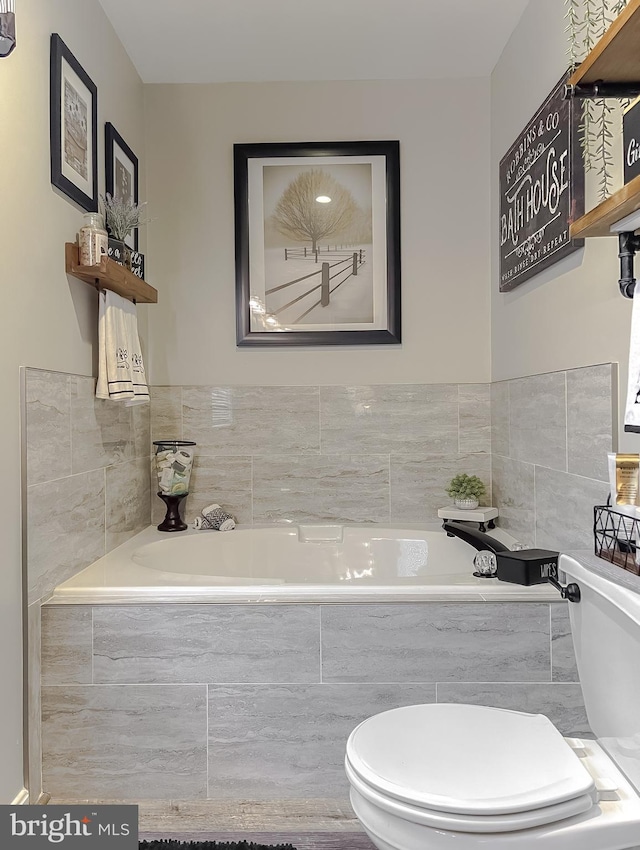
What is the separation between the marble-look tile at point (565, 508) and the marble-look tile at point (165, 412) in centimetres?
166

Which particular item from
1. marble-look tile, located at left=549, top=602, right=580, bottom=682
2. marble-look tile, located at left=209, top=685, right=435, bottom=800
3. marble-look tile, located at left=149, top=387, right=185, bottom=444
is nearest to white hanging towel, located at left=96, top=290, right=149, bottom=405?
marble-look tile, located at left=149, top=387, right=185, bottom=444

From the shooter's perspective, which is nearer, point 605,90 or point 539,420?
point 605,90

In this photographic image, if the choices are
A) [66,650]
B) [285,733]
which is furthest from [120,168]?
[285,733]

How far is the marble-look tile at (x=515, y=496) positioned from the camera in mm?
2555

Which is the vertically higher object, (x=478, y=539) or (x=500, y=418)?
(x=500, y=418)

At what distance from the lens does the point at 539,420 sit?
2.44 metres

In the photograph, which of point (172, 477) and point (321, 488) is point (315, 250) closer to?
point (321, 488)

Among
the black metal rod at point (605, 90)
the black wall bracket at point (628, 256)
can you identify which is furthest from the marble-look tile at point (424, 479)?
the black metal rod at point (605, 90)

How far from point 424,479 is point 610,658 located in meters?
1.87

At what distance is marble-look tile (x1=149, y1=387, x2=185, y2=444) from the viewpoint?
3.21 meters

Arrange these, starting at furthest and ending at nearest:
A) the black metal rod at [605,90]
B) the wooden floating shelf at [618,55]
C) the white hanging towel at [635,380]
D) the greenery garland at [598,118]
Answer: the greenery garland at [598,118] < the black metal rod at [605,90] < the white hanging towel at [635,380] < the wooden floating shelf at [618,55]

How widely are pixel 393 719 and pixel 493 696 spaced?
65cm

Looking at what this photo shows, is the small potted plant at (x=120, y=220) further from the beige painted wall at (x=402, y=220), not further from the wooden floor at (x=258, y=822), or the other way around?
the wooden floor at (x=258, y=822)

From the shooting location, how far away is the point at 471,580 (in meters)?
2.06
